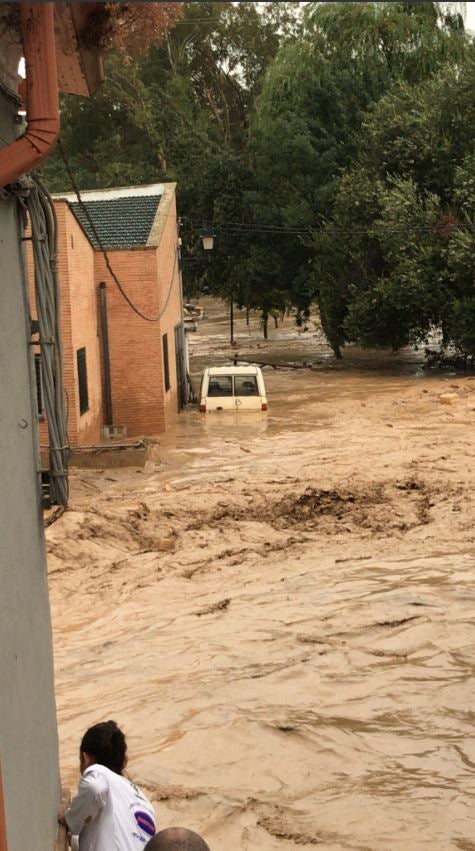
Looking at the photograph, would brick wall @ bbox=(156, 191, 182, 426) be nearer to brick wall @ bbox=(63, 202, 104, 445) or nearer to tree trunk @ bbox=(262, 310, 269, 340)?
brick wall @ bbox=(63, 202, 104, 445)

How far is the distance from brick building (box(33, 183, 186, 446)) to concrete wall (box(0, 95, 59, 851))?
15.1 m

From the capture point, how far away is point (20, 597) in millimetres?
4680

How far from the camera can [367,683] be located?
31.1 ft

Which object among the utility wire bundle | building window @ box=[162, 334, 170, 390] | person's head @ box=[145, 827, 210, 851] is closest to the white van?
building window @ box=[162, 334, 170, 390]

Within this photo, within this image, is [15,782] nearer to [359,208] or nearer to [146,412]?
[146,412]

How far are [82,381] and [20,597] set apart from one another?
55.0 ft

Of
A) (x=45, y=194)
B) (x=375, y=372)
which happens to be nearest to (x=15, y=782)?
(x=45, y=194)

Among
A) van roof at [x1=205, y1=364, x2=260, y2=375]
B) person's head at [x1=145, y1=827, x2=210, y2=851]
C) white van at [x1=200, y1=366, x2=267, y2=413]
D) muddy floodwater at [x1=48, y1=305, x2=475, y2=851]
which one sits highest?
person's head at [x1=145, y1=827, x2=210, y2=851]

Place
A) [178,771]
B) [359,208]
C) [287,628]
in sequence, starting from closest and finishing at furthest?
[178,771] < [287,628] < [359,208]

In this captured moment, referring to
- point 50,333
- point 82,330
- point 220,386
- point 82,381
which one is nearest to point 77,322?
point 82,330

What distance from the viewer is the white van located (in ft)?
84.9

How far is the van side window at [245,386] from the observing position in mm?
26047

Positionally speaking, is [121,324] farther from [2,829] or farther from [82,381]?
[2,829]

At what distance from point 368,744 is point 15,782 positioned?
Result: 464 cm
